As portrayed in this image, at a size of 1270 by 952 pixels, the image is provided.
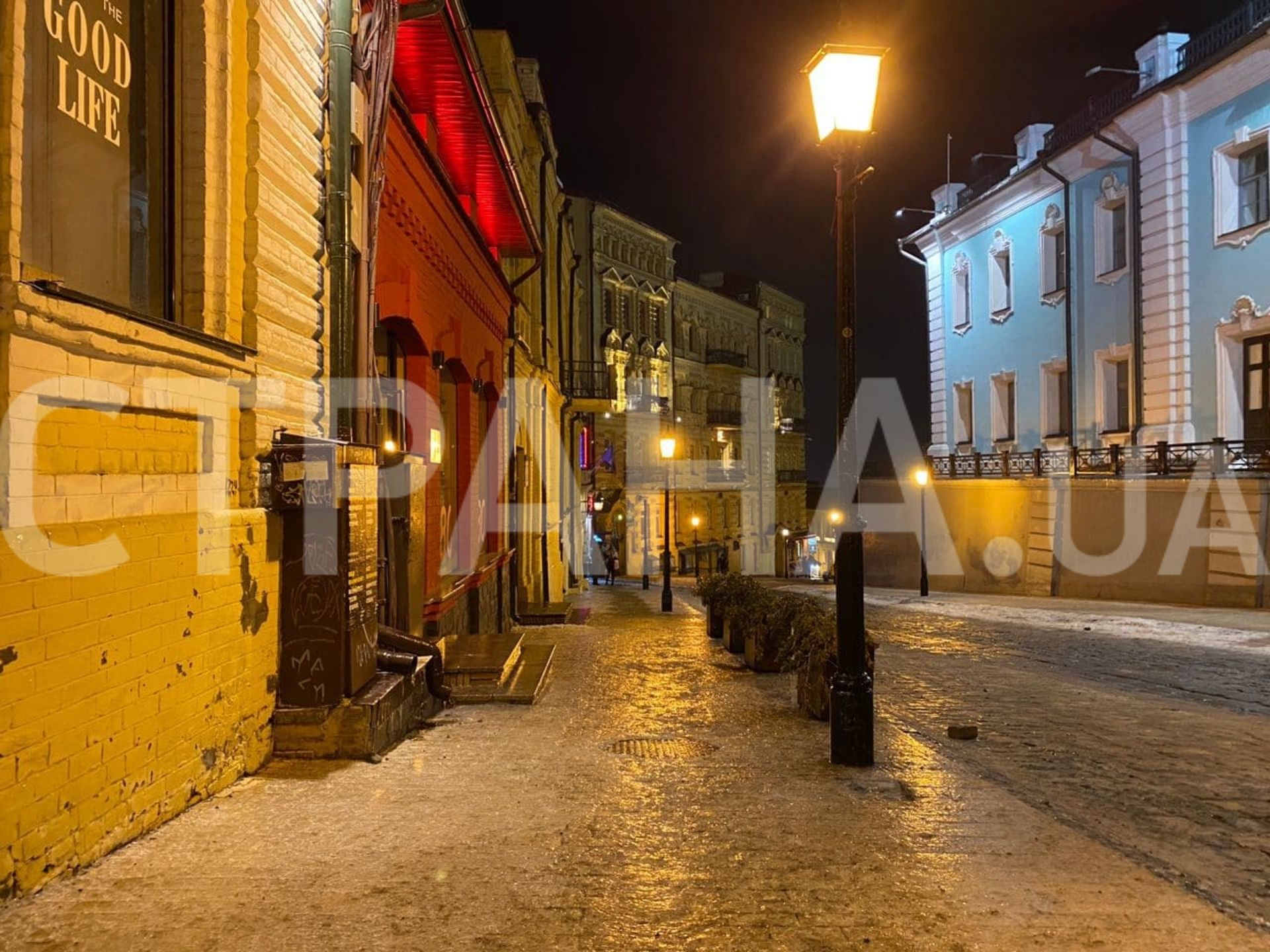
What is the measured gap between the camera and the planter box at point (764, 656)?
10.2 m

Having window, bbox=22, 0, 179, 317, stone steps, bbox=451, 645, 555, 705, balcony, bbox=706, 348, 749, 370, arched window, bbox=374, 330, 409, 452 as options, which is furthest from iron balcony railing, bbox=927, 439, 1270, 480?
balcony, bbox=706, 348, 749, 370

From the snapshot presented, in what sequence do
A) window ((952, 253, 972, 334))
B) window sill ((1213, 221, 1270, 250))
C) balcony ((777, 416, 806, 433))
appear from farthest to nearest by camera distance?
balcony ((777, 416, 806, 433)), window ((952, 253, 972, 334)), window sill ((1213, 221, 1270, 250))

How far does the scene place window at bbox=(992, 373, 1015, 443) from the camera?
26.7 meters

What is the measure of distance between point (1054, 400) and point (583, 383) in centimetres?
1502

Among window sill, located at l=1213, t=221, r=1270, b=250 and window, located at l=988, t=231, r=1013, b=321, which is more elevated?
window, located at l=988, t=231, r=1013, b=321

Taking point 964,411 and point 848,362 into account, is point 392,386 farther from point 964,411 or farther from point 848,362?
point 964,411

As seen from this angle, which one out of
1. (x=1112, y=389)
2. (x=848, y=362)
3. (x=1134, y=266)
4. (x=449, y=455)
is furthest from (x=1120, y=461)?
(x=848, y=362)

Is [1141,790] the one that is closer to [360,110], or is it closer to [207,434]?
[207,434]

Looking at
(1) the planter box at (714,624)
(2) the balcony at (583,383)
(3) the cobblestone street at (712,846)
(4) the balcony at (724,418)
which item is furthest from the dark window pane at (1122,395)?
(4) the balcony at (724,418)

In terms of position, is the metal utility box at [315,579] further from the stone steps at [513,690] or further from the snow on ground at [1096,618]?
the snow on ground at [1096,618]

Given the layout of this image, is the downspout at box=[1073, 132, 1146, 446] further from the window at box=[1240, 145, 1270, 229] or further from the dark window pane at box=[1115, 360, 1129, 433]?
the window at box=[1240, 145, 1270, 229]

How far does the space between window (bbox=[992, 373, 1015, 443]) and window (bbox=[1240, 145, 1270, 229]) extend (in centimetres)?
858

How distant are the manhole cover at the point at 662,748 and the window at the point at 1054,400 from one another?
67.3 ft

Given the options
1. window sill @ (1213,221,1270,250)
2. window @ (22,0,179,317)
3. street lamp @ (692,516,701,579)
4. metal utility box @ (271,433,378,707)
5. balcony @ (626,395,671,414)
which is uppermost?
window sill @ (1213,221,1270,250)
